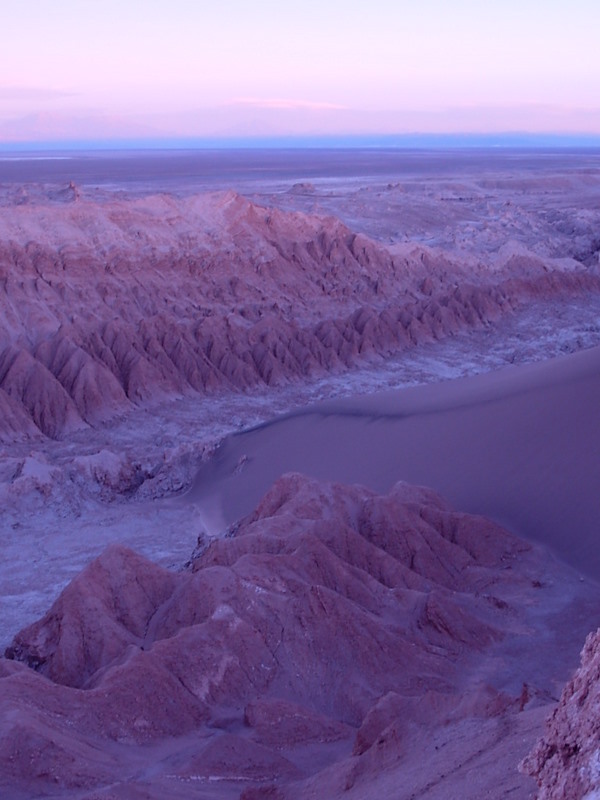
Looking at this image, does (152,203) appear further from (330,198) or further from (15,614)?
(330,198)

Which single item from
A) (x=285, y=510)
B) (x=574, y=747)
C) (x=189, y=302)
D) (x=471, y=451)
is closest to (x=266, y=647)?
(x=285, y=510)

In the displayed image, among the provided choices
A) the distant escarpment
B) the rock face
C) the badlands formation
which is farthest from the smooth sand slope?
the rock face

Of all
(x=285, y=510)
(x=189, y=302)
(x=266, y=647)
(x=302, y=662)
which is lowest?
(x=302, y=662)

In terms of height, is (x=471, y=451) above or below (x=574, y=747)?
below

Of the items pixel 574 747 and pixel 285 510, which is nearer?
pixel 574 747

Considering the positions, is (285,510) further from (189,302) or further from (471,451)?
(189,302)

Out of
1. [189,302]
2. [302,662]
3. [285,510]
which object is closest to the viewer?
[302,662]

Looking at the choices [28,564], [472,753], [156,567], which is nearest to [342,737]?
[472,753]

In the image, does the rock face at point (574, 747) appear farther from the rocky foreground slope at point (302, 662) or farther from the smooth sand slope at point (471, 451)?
the smooth sand slope at point (471, 451)
